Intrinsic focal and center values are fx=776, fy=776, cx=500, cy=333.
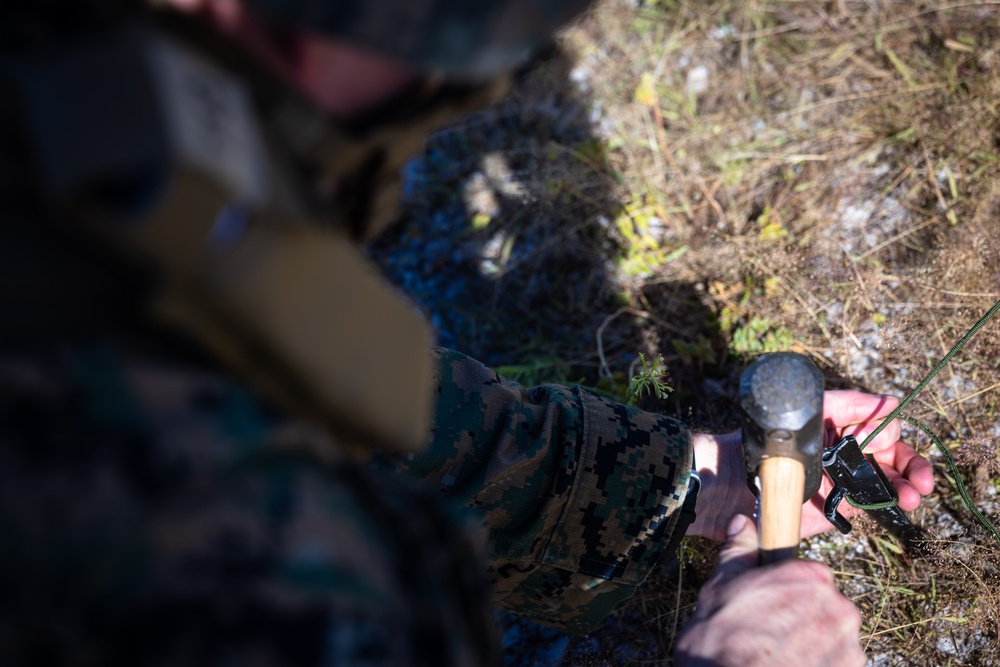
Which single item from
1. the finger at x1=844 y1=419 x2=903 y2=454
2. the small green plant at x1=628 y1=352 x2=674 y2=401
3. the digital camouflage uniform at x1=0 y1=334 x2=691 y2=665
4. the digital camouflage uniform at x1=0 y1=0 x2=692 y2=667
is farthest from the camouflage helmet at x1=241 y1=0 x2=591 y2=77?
the finger at x1=844 y1=419 x2=903 y2=454

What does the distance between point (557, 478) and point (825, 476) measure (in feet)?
2.49

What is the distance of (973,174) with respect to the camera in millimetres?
2447

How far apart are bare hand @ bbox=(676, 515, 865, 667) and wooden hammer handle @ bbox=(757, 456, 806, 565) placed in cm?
8

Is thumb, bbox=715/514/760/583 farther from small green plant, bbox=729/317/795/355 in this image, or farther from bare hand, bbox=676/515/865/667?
small green plant, bbox=729/317/795/355

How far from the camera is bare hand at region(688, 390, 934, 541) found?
6.48ft

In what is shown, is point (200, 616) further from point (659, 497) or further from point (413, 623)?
point (659, 497)

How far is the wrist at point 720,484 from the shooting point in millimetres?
2002

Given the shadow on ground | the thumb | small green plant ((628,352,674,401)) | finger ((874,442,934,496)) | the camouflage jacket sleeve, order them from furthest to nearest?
the shadow on ground → small green plant ((628,352,674,401)) → finger ((874,442,934,496)) → the camouflage jacket sleeve → the thumb

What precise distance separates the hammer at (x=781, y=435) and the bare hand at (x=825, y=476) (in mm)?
359

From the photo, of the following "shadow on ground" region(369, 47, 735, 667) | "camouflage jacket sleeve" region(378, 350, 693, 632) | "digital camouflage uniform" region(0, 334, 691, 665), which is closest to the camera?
"digital camouflage uniform" region(0, 334, 691, 665)

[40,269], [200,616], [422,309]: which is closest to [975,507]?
[422,309]

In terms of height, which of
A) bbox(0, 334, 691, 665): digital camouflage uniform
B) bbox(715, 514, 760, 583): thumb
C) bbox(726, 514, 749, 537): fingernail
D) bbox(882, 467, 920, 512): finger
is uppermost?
bbox(0, 334, 691, 665): digital camouflage uniform

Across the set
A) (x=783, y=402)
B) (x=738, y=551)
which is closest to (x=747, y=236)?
(x=783, y=402)

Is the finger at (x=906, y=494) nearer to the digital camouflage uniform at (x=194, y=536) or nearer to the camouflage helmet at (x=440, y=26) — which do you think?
the digital camouflage uniform at (x=194, y=536)
